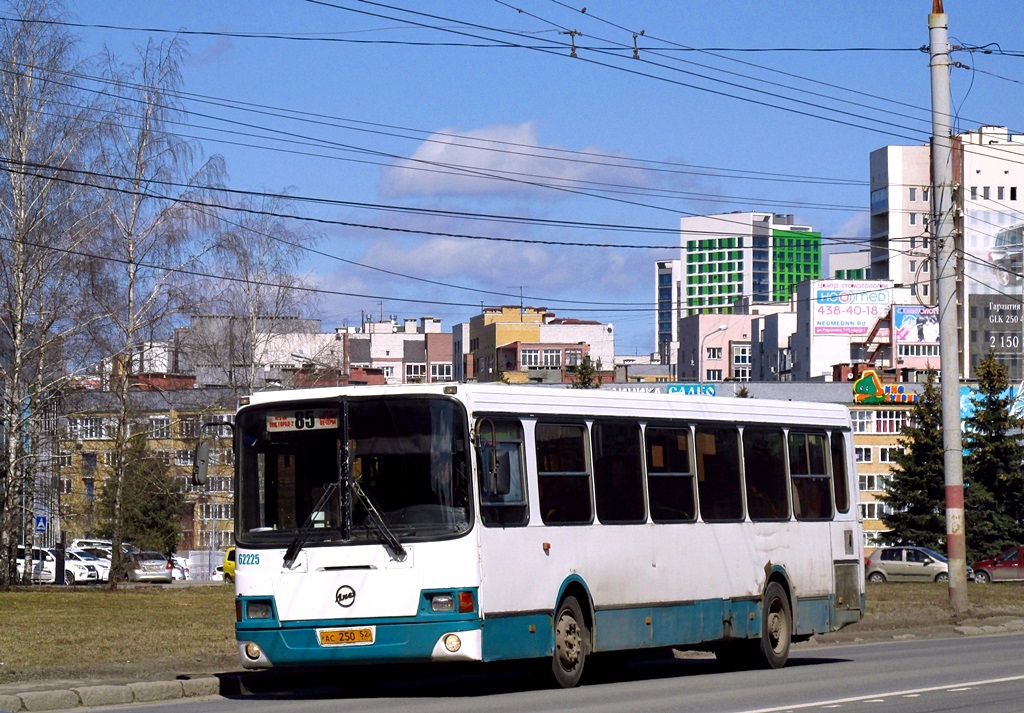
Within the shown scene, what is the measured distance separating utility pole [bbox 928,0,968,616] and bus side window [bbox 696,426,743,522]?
35.8ft

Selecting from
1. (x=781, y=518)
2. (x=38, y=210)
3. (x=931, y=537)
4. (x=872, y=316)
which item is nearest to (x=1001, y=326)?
(x=872, y=316)

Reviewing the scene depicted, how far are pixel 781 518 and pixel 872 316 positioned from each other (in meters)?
127

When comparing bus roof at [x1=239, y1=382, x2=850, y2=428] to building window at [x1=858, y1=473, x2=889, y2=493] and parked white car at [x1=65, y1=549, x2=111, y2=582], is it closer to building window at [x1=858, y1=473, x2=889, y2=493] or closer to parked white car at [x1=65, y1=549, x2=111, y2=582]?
parked white car at [x1=65, y1=549, x2=111, y2=582]

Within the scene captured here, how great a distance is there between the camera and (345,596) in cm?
1453

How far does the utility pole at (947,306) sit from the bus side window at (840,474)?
8.08m

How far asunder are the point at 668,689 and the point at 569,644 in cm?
103

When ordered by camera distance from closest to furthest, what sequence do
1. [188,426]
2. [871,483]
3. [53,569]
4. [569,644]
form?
[569,644]
[188,426]
[53,569]
[871,483]

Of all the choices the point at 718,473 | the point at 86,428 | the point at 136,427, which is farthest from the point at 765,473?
the point at 136,427

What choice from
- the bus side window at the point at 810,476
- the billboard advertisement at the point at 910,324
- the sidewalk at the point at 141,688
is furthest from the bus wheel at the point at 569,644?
the billboard advertisement at the point at 910,324

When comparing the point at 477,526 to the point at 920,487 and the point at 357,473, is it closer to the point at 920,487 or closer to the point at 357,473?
the point at 357,473

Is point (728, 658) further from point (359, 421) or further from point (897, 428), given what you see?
point (897, 428)

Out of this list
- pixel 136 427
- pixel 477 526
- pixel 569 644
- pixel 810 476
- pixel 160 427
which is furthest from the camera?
pixel 136 427

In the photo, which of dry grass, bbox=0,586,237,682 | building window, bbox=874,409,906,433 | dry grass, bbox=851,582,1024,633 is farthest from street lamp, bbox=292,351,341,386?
building window, bbox=874,409,906,433

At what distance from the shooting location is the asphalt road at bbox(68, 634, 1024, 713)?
13688 millimetres
